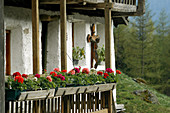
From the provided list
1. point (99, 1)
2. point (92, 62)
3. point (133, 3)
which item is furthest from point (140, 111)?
point (99, 1)

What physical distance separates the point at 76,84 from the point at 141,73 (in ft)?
84.9

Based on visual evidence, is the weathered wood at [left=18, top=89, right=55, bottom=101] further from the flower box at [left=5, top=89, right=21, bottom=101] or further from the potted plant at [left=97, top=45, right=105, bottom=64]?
the potted plant at [left=97, top=45, right=105, bottom=64]

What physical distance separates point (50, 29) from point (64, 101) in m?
3.55

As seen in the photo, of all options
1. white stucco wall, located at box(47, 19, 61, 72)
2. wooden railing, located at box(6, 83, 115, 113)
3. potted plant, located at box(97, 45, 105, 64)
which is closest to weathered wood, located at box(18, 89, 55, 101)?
wooden railing, located at box(6, 83, 115, 113)

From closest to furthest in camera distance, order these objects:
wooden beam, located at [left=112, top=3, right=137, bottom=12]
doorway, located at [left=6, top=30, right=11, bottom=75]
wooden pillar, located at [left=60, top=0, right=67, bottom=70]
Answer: wooden pillar, located at [left=60, top=0, right=67, bottom=70] → doorway, located at [left=6, top=30, right=11, bottom=75] → wooden beam, located at [left=112, top=3, right=137, bottom=12]

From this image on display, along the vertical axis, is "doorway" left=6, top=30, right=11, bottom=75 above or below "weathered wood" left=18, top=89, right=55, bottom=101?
above

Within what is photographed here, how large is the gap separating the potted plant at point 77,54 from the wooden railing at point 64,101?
2.67m

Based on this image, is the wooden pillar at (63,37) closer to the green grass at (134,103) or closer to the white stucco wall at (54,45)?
the white stucco wall at (54,45)

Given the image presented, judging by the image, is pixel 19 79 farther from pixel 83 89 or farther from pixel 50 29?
pixel 50 29

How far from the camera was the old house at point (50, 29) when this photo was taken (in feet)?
28.4

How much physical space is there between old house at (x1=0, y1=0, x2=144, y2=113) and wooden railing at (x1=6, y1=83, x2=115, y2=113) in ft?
2.82

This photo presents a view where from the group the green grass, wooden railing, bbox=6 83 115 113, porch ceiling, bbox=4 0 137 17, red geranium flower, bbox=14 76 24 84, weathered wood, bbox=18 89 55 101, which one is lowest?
the green grass

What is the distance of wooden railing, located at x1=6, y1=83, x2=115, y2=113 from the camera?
6348 mm

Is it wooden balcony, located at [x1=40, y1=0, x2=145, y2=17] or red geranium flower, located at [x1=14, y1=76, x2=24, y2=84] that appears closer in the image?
red geranium flower, located at [x1=14, y1=76, x2=24, y2=84]
